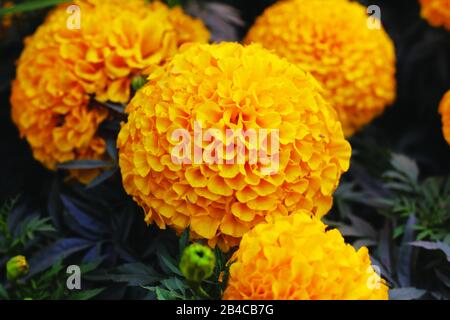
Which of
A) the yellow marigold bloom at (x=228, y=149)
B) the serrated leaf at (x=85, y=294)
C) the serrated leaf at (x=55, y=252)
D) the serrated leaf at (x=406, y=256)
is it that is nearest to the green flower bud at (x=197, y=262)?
the yellow marigold bloom at (x=228, y=149)

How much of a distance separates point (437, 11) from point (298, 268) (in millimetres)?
1073

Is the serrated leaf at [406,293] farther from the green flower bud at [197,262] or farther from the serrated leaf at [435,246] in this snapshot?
the green flower bud at [197,262]

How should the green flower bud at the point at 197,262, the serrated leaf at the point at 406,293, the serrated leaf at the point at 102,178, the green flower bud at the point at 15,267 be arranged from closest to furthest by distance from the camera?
Result: the green flower bud at the point at 197,262 < the green flower bud at the point at 15,267 < the serrated leaf at the point at 406,293 < the serrated leaf at the point at 102,178

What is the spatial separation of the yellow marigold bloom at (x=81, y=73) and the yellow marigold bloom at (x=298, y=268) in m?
0.64

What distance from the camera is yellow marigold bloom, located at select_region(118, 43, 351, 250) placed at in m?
1.28

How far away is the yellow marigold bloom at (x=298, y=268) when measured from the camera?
107cm

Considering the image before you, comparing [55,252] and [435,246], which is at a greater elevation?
[435,246]

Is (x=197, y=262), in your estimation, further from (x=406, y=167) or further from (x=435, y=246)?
(x=406, y=167)

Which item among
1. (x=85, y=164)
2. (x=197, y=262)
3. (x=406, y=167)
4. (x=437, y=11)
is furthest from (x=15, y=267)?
(x=437, y=11)

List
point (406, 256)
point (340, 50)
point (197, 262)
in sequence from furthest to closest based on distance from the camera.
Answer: point (340, 50) < point (406, 256) < point (197, 262)

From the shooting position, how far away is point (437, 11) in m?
1.79

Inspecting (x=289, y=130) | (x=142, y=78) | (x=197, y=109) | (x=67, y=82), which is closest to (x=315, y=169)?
(x=289, y=130)

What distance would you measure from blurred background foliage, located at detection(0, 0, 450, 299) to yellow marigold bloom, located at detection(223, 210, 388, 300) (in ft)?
0.35

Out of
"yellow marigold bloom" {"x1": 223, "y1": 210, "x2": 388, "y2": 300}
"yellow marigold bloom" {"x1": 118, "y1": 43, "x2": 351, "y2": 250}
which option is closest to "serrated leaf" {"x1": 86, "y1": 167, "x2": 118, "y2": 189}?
"yellow marigold bloom" {"x1": 118, "y1": 43, "x2": 351, "y2": 250}
